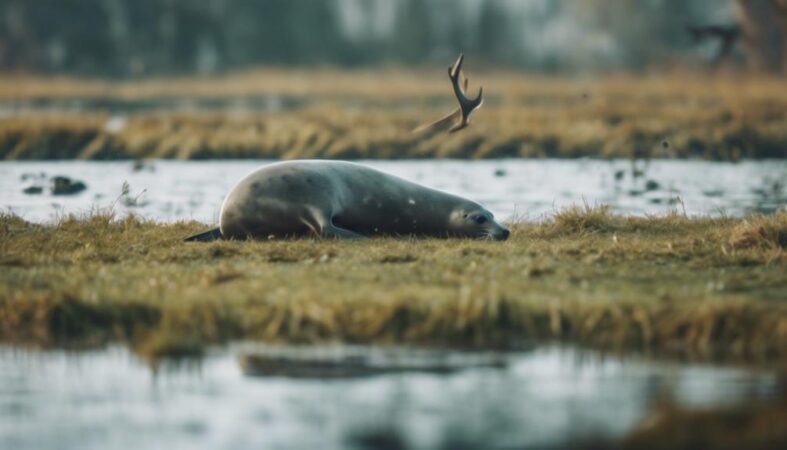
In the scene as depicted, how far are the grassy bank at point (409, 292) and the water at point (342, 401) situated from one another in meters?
0.40

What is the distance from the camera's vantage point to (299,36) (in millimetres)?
90312

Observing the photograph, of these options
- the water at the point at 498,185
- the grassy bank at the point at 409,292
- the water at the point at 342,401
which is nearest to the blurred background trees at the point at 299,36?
the water at the point at 498,185

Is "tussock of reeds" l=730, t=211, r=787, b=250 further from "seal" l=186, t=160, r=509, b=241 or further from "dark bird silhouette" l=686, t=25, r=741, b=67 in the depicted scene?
"dark bird silhouette" l=686, t=25, r=741, b=67

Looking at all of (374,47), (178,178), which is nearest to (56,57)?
(374,47)

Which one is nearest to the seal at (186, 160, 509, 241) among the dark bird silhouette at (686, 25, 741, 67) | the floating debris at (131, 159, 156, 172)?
the floating debris at (131, 159, 156, 172)

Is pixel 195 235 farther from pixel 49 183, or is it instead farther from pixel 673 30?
pixel 673 30

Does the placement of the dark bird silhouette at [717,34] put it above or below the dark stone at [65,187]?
above

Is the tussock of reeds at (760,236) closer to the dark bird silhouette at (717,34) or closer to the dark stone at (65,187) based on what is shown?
the dark stone at (65,187)

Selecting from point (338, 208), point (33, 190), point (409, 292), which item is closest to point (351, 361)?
point (409, 292)

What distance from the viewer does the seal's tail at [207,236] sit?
40.0 feet

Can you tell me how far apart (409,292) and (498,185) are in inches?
422

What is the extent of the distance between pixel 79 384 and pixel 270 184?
5.08m

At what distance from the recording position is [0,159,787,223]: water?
16.4 meters

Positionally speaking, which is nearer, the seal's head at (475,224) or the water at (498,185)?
the seal's head at (475,224)
